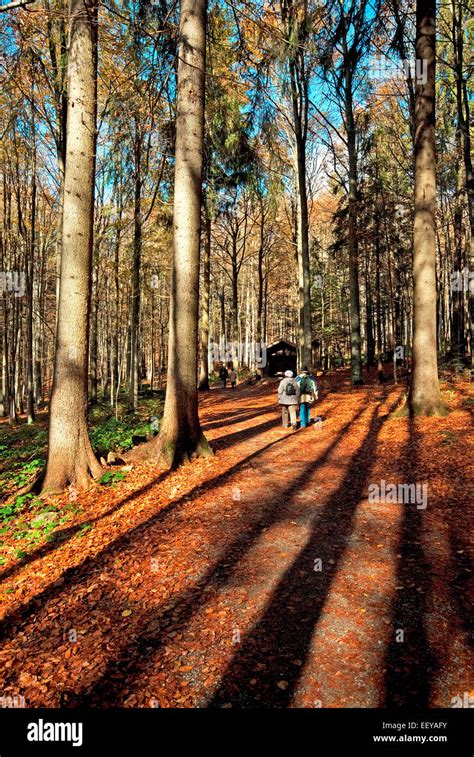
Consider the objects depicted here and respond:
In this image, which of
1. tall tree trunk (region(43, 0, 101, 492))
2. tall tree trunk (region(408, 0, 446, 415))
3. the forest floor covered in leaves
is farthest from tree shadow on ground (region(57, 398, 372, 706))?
tall tree trunk (region(408, 0, 446, 415))

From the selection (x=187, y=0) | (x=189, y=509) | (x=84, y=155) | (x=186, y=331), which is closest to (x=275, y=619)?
(x=189, y=509)

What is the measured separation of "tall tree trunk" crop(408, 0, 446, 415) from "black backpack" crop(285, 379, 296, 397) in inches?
110

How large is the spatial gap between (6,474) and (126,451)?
2266 millimetres

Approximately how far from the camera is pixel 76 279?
20.3ft

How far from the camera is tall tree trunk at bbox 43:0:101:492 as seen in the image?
6148mm

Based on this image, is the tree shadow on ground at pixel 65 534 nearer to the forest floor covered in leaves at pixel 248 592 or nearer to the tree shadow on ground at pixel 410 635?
the forest floor covered in leaves at pixel 248 592

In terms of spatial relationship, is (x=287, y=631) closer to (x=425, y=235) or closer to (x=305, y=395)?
(x=305, y=395)

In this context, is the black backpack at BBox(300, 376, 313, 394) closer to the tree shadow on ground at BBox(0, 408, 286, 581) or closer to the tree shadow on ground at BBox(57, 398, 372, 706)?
the tree shadow on ground at BBox(0, 408, 286, 581)

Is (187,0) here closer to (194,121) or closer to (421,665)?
(194,121)

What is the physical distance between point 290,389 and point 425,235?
4.79 meters

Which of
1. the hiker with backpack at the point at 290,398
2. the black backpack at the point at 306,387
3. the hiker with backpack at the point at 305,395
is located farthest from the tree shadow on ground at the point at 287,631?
the black backpack at the point at 306,387

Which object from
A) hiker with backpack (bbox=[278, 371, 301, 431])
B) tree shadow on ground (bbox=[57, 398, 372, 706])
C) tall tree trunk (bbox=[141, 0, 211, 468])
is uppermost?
tall tree trunk (bbox=[141, 0, 211, 468])

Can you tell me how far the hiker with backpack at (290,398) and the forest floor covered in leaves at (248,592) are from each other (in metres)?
2.97

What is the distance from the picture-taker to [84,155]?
20.7 feet
